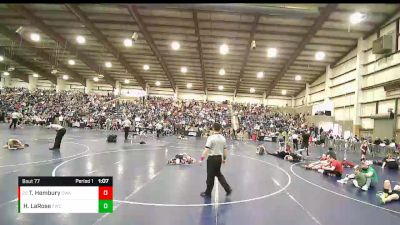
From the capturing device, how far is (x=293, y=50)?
2981 cm

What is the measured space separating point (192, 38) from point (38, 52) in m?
19.0

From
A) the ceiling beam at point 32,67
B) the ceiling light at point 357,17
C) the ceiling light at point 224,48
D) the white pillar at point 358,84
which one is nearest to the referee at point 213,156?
the ceiling light at point 357,17

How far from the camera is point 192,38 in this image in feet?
94.0

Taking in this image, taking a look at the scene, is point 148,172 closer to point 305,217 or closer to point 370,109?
point 305,217

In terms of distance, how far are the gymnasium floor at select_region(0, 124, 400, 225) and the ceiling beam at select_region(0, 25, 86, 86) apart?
2142cm

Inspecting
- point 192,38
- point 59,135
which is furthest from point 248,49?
point 59,135

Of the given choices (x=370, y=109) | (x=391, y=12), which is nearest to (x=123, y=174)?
(x=391, y=12)

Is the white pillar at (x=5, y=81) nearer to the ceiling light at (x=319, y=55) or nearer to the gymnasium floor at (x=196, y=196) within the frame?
the gymnasium floor at (x=196, y=196)

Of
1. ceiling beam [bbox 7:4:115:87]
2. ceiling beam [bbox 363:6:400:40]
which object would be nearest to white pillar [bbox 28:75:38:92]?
ceiling beam [bbox 7:4:115:87]

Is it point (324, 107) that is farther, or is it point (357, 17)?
point (324, 107)

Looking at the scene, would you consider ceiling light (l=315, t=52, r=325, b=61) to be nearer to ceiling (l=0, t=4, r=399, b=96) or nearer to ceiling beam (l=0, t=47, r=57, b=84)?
ceiling (l=0, t=4, r=399, b=96)

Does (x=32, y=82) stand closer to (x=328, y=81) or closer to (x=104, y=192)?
(x=328, y=81)

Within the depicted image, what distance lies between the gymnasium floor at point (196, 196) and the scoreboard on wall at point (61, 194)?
211 centimetres

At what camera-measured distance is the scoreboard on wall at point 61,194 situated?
3.36m
